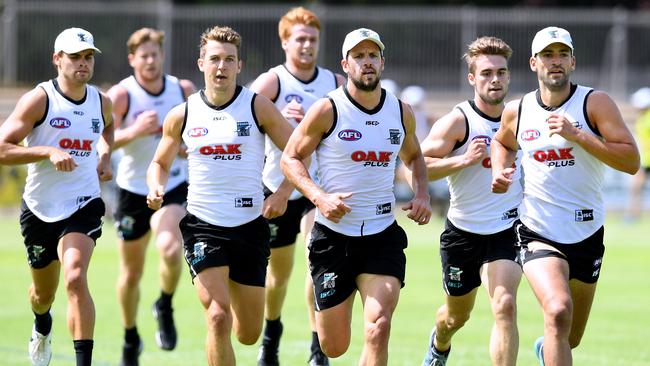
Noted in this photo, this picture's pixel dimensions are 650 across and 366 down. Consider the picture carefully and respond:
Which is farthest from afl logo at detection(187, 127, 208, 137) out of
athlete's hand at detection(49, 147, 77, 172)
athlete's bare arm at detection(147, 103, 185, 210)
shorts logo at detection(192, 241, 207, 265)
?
athlete's hand at detection(49, 147, 77, 172)

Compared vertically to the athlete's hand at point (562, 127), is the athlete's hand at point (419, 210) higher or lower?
lower

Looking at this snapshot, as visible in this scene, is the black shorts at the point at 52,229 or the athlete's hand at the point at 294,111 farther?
the athlete's hand at the point at 294,111

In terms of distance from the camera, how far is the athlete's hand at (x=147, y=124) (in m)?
11.7

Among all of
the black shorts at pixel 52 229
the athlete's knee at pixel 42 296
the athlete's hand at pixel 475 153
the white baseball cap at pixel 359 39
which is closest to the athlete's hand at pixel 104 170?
the black shorts at pixel 52 229

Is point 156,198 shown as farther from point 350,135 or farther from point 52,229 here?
point 350,135

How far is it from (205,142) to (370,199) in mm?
1341

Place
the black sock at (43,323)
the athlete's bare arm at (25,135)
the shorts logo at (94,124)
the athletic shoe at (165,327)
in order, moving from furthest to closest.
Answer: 1. the athletic shoe at (165,327)
2. the black sock at (43,323)
3. the shorts logo at (94,124)
4. the athlete's bare arm at (25,135)

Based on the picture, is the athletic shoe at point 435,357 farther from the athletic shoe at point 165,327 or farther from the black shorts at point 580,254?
the athletic shoe at point 165,327

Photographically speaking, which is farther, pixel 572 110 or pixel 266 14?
pixel 266 14

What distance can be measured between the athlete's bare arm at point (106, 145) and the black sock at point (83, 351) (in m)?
1.66

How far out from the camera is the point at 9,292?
1670cm

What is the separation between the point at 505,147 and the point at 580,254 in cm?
105

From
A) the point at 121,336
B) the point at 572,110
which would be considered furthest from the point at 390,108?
the point at 121,336

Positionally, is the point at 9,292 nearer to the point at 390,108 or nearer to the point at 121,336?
the point at 121,336
